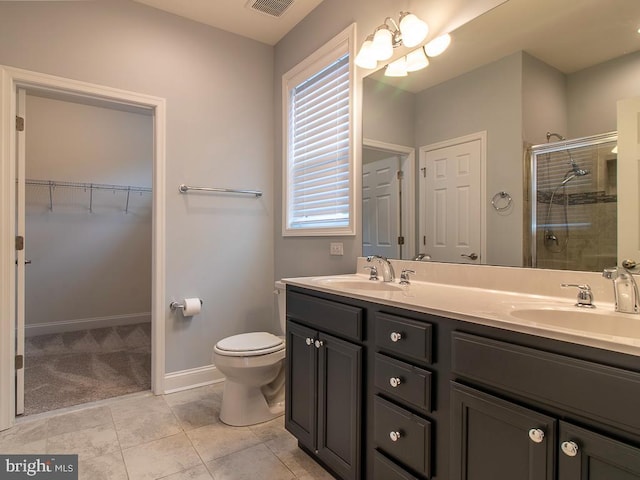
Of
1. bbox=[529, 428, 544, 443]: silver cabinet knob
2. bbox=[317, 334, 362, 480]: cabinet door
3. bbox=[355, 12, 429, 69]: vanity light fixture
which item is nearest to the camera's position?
bbox=[529, 428, 544, 443]: silver cabinet knob

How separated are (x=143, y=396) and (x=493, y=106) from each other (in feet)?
8.94

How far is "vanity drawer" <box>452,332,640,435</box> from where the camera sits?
75cm

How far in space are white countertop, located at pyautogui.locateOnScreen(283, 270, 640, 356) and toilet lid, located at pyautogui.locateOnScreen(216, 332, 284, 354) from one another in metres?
0.75

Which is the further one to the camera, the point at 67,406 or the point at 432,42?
the point at 67,406

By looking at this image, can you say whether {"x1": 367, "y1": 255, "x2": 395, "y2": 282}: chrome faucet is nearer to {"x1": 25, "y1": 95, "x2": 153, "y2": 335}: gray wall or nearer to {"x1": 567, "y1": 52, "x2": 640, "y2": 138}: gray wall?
{"x1": 567, "y1": 52, "x2": 640, "y2": 138}: gray wall

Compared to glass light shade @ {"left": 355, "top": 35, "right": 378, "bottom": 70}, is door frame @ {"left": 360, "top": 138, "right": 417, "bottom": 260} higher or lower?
lower

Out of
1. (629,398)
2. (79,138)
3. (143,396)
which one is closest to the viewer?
(629,398)

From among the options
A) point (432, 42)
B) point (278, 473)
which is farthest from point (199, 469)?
point (432, 42)

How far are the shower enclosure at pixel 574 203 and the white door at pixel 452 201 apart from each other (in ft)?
0.80

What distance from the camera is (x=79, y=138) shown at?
4074 mm

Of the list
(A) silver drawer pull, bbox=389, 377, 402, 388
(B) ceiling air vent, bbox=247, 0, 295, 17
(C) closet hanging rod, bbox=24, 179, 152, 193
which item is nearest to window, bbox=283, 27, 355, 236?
(B) ceiling air vent, bbox=247, 0, 295, 17

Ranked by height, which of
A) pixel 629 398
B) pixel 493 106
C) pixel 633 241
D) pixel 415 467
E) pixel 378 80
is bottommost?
pixel 415 467

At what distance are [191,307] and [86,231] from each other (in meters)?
2.44

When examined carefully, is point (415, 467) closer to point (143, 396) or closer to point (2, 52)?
point (143, 396)
